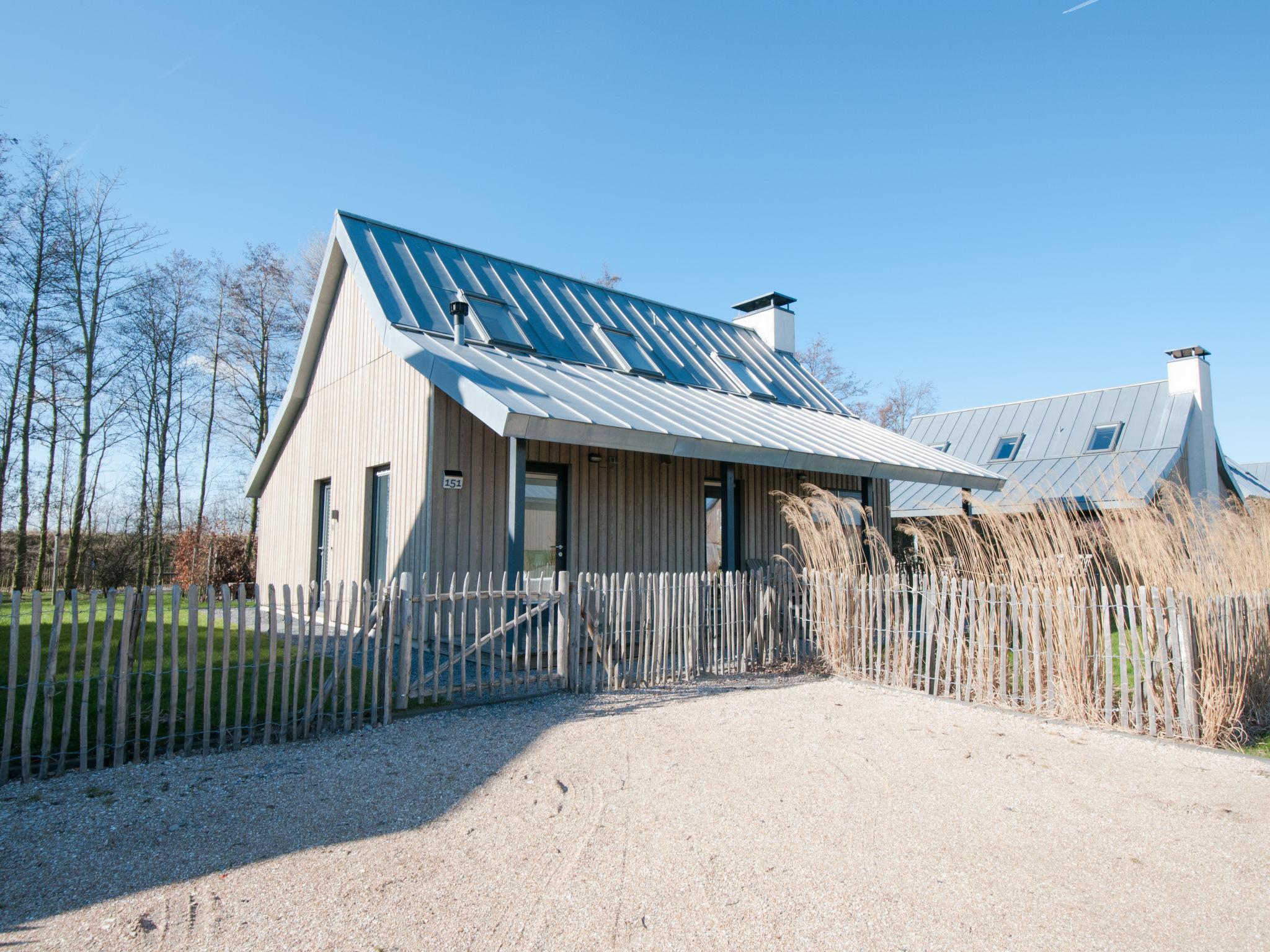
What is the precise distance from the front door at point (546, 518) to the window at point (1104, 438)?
48.1ft

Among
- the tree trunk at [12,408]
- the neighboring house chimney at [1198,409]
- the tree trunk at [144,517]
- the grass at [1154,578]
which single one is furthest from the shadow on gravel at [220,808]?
the neighboring house chimney at [1198,409]

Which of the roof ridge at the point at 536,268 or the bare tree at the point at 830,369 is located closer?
the roof ridge at the point at 536,268

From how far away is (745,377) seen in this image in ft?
45.0

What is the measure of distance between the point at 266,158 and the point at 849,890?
12.4 metres

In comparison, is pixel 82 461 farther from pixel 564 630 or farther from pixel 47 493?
pixel 564 630

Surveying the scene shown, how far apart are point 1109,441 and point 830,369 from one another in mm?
12923

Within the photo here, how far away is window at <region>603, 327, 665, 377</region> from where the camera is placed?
1148cm

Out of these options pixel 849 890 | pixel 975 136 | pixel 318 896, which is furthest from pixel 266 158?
pixel 849 890

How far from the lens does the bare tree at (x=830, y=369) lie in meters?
29.8

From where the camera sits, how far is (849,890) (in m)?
2.96

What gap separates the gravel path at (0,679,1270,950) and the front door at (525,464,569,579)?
12.5ft

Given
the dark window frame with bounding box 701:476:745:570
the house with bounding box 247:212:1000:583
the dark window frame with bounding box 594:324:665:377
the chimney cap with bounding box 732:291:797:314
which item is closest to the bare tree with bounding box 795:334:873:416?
the chimney cap with bounding box 732:291:797:314

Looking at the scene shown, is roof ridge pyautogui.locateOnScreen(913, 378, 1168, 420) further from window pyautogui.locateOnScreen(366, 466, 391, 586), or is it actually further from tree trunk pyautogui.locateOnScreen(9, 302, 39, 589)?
tree trunk pyautogui.locateOnScreen(9, 302, 39, 589)

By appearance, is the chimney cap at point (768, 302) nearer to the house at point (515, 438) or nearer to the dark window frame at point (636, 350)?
the house at point (515, 438)
